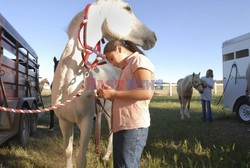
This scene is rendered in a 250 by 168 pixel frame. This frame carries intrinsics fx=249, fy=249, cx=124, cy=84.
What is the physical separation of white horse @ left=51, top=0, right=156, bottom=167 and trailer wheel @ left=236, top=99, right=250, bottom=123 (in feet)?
21.5

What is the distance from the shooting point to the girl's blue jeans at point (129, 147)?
1.81 meters

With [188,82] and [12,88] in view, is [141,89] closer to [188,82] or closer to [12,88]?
[12,88]

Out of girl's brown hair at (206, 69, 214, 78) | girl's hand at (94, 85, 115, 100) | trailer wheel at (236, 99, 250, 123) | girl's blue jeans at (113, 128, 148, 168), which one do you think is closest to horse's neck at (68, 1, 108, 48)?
girl's hand at (94, 85, 115, 100)

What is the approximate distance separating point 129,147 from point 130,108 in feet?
0.93

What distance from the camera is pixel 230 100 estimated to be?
8.85 m

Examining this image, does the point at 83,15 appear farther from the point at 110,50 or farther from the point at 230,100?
the point at 230,100

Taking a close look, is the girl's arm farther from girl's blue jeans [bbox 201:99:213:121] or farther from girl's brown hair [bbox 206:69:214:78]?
girl's brown hair [bbox 206:69:214:78]

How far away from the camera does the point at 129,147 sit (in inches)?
71.4

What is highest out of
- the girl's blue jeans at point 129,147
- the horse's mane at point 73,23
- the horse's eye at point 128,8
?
the horse's eye at point 128,8

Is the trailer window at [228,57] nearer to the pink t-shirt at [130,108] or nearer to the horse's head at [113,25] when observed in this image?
the horse's head at [113,25]

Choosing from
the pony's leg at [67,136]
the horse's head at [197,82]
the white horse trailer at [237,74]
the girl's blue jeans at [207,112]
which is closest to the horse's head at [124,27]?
the pony's leg at [67,136]

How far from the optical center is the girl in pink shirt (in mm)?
1746

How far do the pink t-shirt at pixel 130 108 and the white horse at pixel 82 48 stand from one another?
0.91m

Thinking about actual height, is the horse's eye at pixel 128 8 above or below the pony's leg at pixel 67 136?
above
